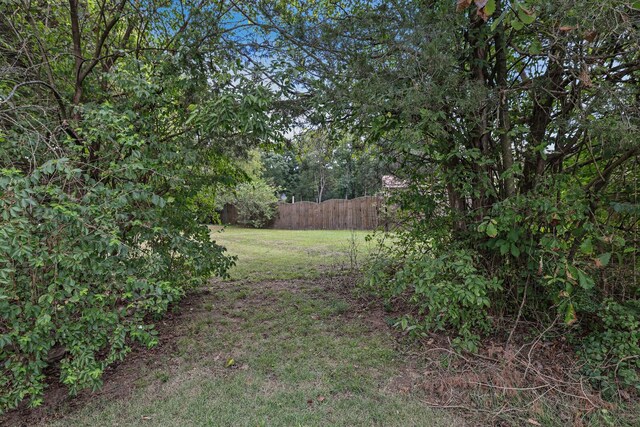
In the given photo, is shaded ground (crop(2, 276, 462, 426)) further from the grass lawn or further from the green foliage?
the green foliage

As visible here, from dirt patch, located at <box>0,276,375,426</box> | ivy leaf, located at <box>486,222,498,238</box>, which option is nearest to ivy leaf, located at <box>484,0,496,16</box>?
ivy leaf, located at <box>486,222,498,238</box>

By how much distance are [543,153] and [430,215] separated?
111 cm

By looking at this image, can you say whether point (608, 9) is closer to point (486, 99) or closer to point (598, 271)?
point (486, 99)

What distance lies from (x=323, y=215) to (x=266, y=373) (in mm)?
14320

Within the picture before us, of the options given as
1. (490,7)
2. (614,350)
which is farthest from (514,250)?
(490,7)

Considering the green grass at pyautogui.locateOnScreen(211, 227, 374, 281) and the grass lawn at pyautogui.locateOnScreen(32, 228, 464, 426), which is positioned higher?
the green grass at pyautogui.locateOnScreen(211, 227, 374, 281)

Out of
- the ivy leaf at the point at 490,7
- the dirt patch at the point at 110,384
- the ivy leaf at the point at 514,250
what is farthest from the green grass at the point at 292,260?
the ivy leaf at the point at 490,7

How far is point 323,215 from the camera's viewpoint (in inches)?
663

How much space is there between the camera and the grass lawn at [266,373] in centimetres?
210

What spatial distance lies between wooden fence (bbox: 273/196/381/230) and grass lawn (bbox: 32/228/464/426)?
11.2m

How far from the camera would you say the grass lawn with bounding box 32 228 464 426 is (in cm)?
210

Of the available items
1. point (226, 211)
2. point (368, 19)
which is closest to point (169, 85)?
point (368, 19)

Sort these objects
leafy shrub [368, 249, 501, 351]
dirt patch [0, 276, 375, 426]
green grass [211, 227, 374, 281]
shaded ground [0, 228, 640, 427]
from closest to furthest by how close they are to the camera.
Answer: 1. shaded ground [0, 228, 640, 427]
2. dirt patch [0, 276, 375, 426]
3. leafy shrub [368, 249, 501, 351]
4. green grass [211, 227, 374, 281]

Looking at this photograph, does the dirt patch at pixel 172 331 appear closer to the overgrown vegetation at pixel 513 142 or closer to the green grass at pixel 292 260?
the green grass at pixel 292 260
